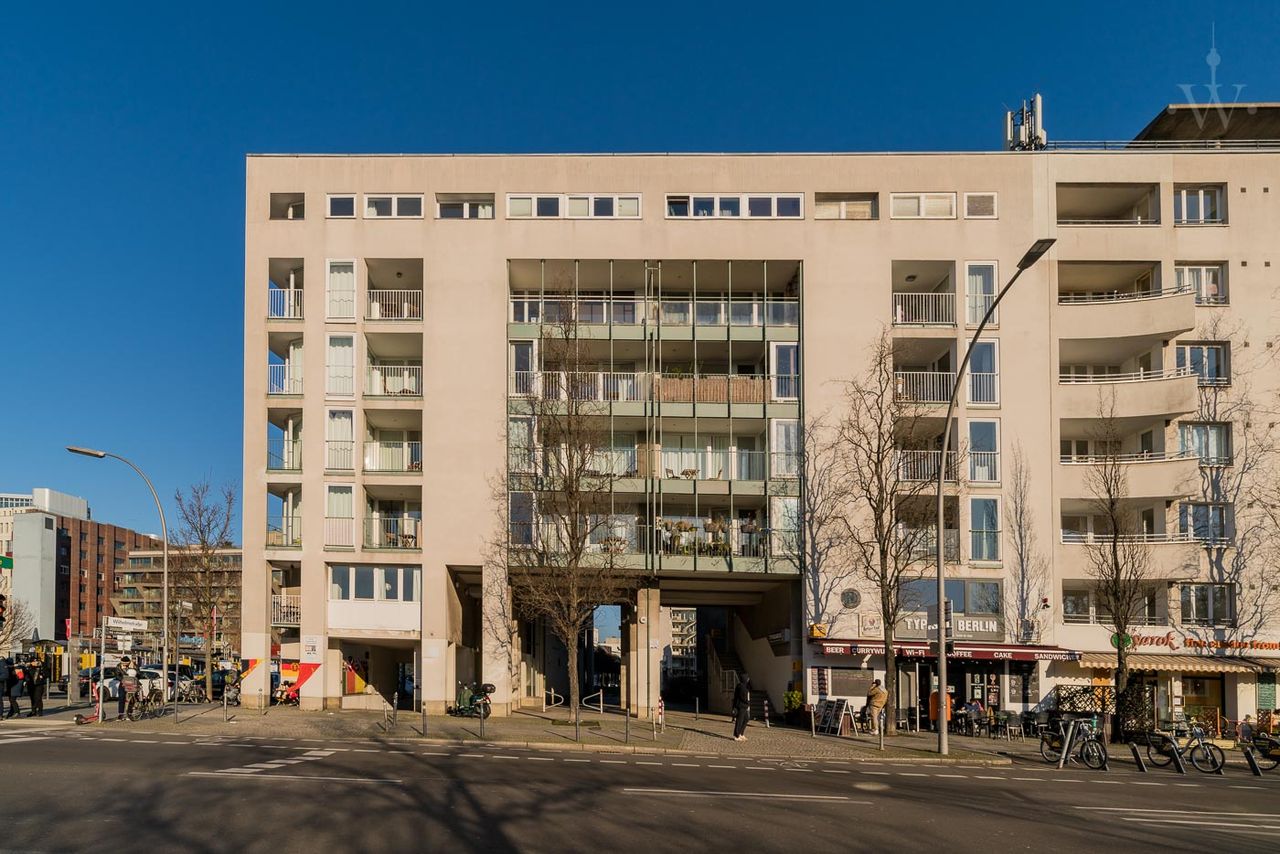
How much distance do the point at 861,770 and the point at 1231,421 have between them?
22.8 m

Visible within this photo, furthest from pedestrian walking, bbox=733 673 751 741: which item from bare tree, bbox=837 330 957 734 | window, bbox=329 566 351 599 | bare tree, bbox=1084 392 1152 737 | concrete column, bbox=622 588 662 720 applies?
window, bbox=329 566 351 599

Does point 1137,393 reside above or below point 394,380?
below

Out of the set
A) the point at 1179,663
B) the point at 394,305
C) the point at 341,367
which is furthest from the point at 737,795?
the point at 394,305

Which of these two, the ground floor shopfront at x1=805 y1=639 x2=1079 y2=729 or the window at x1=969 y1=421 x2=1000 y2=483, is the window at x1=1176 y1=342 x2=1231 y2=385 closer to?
the window at x1=969 y1=421 x2=1000 y2=483

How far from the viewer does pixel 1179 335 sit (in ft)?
124

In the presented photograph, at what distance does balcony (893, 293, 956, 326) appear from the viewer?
122 feet

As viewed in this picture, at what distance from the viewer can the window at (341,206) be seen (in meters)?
38.0

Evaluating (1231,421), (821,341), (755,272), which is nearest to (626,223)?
(755,272)

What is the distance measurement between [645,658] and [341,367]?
48.6ft

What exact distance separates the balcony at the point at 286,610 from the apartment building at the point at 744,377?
0.09m

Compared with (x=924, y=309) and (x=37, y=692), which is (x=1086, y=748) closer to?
(x=924, y=309)

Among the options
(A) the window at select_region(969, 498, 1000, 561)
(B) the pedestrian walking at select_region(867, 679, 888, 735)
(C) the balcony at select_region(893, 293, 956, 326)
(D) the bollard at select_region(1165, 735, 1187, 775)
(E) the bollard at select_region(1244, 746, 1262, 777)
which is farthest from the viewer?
(C) the balcony at select_region(893, 293, 956, 326)

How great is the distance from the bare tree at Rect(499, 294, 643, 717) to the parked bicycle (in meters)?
15.1

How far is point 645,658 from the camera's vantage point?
37.5m
